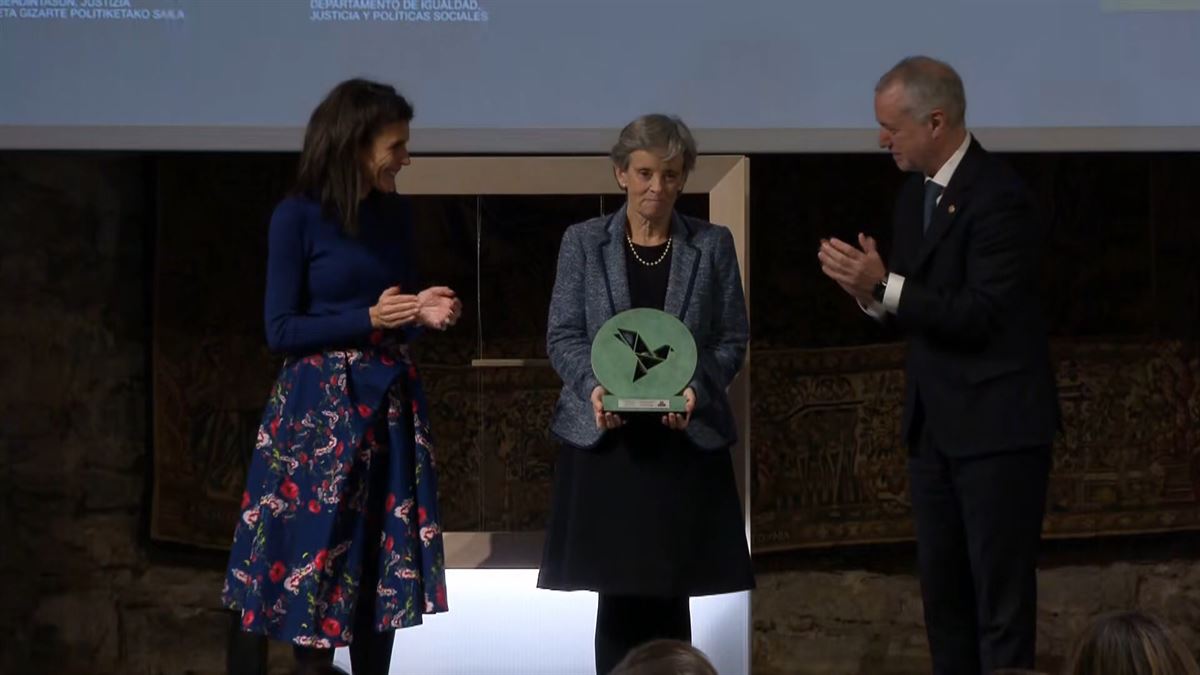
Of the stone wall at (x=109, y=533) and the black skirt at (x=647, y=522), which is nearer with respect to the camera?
the black skirt at (x=647, y=522)

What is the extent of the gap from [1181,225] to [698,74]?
62.0 inches

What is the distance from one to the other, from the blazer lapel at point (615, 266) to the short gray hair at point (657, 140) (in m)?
0.14

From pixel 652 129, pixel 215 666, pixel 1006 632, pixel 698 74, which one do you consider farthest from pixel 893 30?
pixel 215 666

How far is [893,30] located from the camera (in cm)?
382

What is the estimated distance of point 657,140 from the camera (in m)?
3.01

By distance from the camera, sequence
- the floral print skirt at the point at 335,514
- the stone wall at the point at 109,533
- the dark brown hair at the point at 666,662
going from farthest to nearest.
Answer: the stone wall at the point at 109,533 < the floral print skirt at the point at 335,514 < the dark brown hair at the point at 666,662

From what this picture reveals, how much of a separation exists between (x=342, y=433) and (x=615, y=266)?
639mm

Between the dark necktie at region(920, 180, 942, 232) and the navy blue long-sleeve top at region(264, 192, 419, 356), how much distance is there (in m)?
1.03

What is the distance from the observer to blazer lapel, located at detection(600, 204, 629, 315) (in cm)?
307

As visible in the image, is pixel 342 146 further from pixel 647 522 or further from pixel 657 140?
pixel 647 522

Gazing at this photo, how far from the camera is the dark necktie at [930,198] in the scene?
2955 millimetres

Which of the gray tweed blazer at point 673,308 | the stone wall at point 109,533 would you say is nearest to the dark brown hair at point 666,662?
the gray tweed blazer at point 673,308

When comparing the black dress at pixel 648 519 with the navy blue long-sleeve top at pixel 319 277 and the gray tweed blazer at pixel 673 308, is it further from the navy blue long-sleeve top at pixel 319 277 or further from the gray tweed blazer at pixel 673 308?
the navy blue long-sleeve top at pixel 319 277

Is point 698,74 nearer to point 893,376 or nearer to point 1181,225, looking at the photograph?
point 893,376
